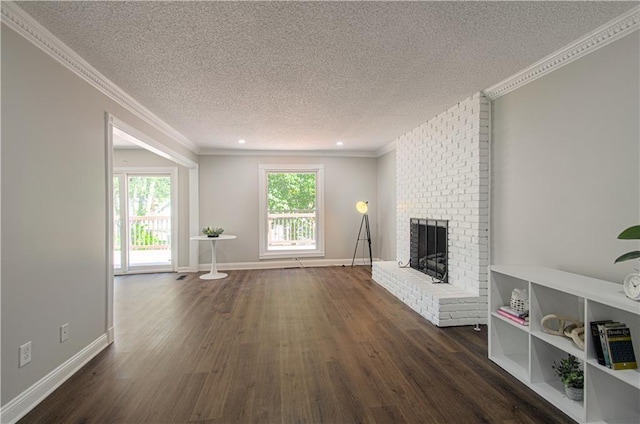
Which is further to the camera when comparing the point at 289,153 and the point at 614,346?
the point at 289,153

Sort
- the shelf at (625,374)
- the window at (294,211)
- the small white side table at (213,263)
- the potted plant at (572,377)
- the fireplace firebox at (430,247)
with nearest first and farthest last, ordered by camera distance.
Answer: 1. the shelf at (625,374)
2. the potted plant at (572,377)
3. the fireplace firebox at (430,247)
4. the small white side table at (213,263)
5. the window at (294,211)

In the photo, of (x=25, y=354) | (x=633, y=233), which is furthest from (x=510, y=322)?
(x=25, y=354)

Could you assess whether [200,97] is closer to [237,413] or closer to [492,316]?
[237,413]

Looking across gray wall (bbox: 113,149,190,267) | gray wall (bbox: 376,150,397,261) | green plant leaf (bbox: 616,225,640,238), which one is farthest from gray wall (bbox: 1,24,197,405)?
gray wall (bbox: 376,150,397,261)

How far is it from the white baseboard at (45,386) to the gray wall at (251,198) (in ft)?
12.1

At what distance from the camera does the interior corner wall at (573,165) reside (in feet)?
6.45

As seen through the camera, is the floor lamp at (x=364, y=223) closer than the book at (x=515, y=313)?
No

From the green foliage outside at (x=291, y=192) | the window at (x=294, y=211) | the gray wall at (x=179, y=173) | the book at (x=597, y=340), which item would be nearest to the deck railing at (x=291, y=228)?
the window at (x=294, y=211)

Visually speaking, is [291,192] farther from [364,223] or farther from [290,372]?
[290,372]

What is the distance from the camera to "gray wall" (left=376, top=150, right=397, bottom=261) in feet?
19.3

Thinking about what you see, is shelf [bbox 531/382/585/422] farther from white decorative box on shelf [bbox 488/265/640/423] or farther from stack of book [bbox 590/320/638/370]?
stack of book [bbox 590/320/638/370]

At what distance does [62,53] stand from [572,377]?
157 inches

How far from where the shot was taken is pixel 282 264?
6.44 metres

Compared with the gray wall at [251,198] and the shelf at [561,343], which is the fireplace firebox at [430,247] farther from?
the gray wall at [251,198]
